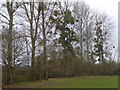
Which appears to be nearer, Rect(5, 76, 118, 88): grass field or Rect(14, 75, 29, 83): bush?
Rect(5, 76, 118, 88): grass field

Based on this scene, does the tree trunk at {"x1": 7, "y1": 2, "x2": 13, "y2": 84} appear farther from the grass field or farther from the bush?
the bush

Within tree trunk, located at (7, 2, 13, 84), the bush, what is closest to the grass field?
tree trunk, located at (7, 2, 13, 84)

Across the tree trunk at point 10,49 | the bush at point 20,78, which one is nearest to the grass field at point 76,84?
the tree trunk at point 10,49

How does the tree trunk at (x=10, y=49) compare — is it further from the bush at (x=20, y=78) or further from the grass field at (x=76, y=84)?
the bush at (x=20, y=78)

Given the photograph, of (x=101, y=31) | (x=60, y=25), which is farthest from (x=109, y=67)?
(x=60, y=25)

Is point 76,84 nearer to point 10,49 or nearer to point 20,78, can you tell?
point 10,49

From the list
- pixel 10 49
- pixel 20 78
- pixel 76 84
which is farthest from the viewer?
pixel 20 78

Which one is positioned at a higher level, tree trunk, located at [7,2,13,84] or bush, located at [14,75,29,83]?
tree trunk, located at [7,2,13,84]

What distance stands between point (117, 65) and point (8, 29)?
19.9m

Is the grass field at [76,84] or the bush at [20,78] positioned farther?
the bush at [20,78]

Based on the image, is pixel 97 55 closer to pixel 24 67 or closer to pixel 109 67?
pixel 109 67

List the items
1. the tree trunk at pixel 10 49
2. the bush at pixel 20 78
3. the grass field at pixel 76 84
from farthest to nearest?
the bush at pixel 20 78
the tree trunk at pixel 10 49
the grass field at pixel 76 84

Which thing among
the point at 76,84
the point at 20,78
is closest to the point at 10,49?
the point at 20,78

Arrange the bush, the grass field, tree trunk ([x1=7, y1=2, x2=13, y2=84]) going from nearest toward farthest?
the grass field, tree trunk ([x1=7, y1=2, x2=13, y2=84]), the bush
